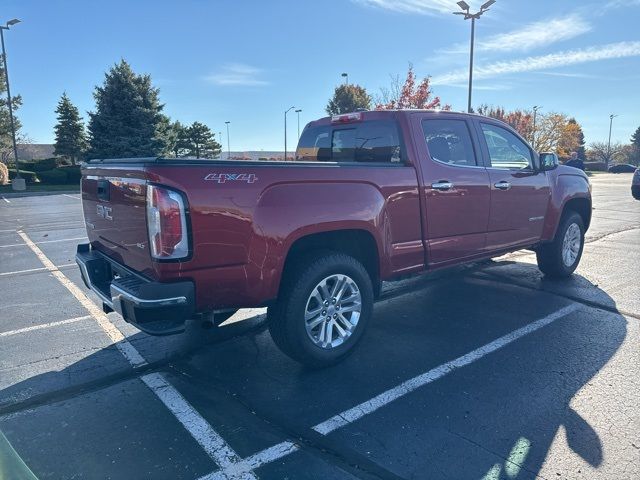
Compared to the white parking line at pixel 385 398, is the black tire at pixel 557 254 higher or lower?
higher

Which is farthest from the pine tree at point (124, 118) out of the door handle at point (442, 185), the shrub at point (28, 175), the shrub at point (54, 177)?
Result: the door handle at point (442, 185)

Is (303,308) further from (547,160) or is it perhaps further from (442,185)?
(547,160)

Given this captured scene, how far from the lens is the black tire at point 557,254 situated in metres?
6.12

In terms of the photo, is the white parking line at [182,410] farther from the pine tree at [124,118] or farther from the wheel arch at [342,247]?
the pine tree at [124,118]

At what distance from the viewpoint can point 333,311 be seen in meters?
3.70

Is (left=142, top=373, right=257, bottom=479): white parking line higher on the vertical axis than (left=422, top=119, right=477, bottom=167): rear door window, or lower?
lower

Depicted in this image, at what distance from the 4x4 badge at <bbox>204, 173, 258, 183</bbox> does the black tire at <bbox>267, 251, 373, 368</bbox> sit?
0.81 metres

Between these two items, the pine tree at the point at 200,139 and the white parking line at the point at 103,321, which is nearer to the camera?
the white parking line at the point at 103,321

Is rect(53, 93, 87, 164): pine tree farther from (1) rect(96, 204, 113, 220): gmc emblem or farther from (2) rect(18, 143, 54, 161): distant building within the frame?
(1) rect(96, 204, 113, 220): gmc emblem

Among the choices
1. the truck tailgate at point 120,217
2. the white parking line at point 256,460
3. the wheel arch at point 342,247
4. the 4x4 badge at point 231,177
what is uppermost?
the 4x4 badge at point 231,177

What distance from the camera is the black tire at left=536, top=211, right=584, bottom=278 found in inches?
241

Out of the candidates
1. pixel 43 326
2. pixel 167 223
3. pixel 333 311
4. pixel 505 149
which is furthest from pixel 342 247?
pixel 43 326

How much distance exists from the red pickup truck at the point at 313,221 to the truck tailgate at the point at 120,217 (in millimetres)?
16

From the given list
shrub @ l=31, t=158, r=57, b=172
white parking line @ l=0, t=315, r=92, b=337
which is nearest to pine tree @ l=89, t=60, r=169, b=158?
shrub @ l=31, t=158, r=57, b=172
